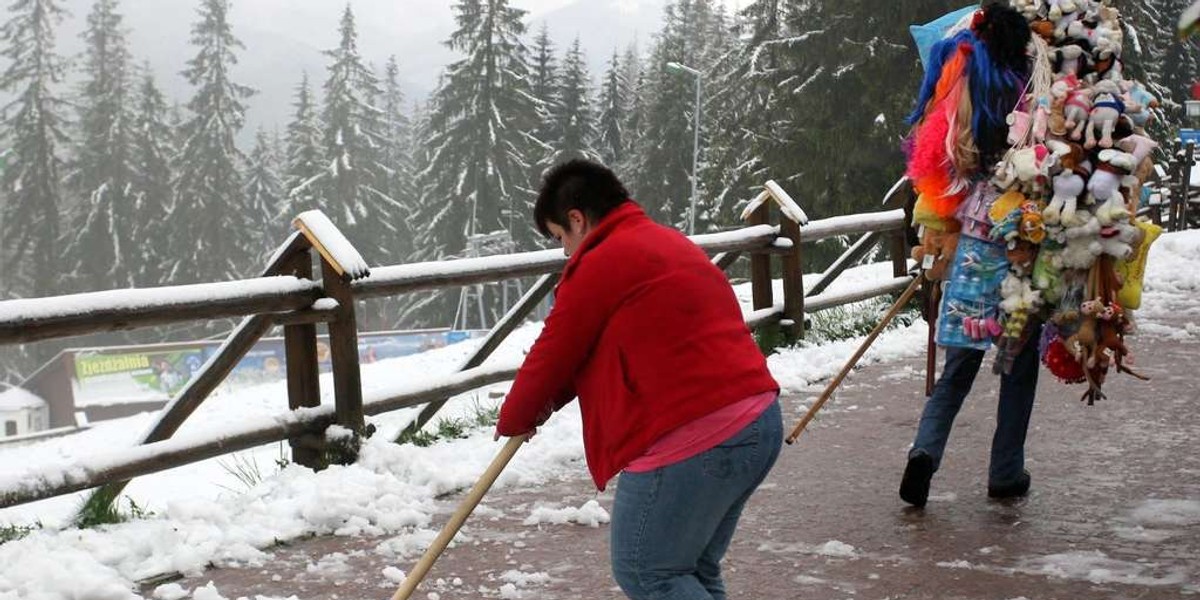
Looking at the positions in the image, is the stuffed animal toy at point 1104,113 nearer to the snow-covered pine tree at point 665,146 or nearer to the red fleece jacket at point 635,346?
the red fleece jacket at point 635,346

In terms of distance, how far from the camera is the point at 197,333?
198 ft

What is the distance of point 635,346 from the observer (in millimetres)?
2846

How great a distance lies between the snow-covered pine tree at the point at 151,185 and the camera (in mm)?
57000

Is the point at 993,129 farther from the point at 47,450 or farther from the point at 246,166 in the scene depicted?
the point at 246,166

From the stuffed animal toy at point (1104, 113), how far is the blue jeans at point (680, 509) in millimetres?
2612

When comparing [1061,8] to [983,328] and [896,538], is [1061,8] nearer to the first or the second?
[983,328]

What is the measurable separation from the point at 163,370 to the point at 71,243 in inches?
783

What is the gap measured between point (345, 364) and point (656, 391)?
3647mm

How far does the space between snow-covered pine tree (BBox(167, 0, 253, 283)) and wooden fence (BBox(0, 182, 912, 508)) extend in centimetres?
5172

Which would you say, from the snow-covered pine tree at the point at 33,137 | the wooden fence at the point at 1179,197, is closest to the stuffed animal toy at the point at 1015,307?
the wooden fence at the point at 1179,197

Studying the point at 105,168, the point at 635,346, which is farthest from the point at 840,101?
the point at 105,168

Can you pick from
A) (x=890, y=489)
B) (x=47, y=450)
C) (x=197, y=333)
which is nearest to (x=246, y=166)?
(x=197, y=333)

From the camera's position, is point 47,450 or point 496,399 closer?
point 496,399

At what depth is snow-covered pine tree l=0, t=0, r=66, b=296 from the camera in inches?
2116
